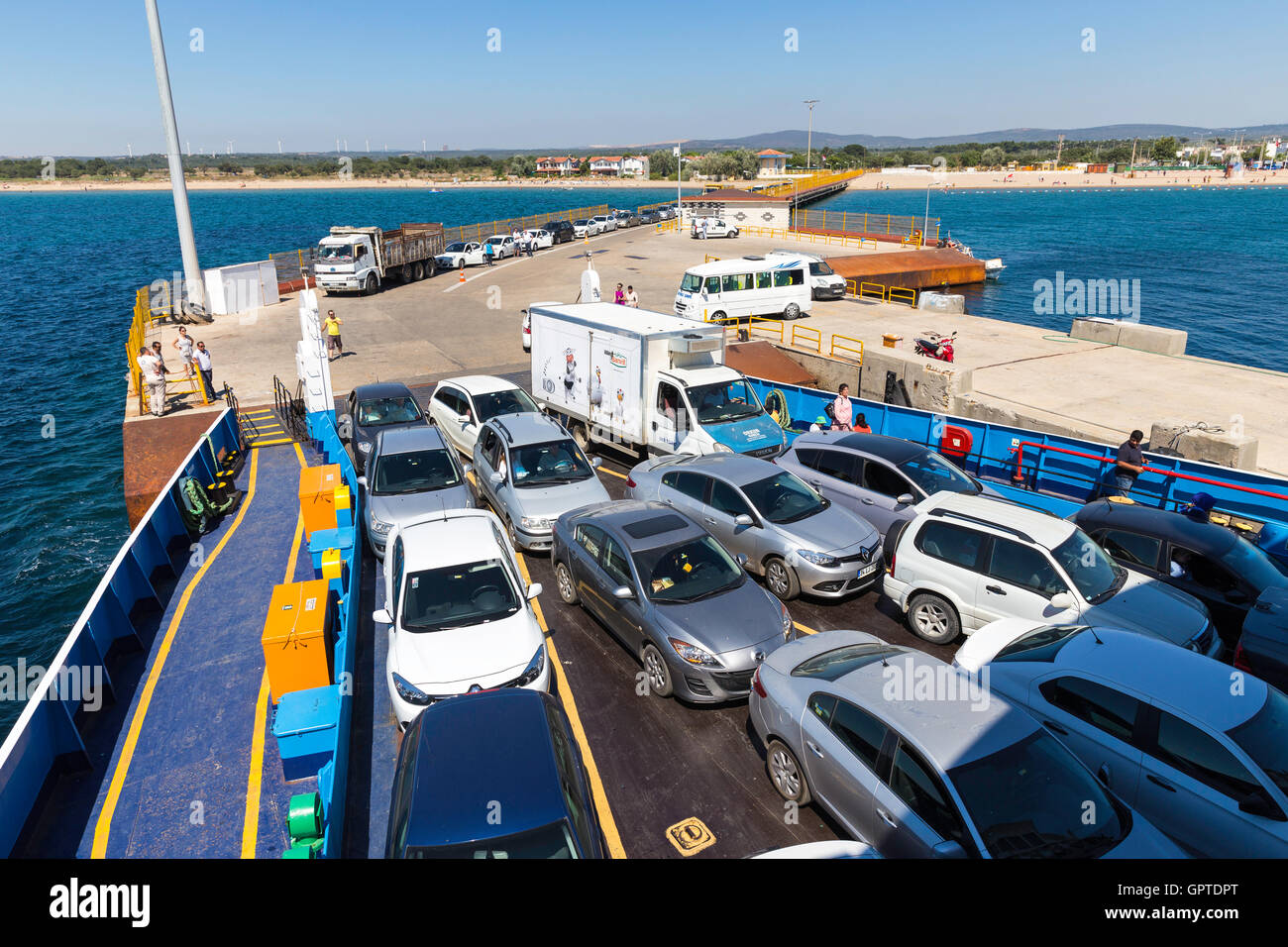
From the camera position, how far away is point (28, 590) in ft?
58.0

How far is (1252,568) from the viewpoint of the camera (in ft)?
30.8

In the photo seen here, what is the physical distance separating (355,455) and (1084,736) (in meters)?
14.0

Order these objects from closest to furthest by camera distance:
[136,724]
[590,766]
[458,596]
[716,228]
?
[590,766], [136,724], [458,596], [716,228]

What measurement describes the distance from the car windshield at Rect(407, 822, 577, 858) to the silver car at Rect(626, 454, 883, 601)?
20.1 feet

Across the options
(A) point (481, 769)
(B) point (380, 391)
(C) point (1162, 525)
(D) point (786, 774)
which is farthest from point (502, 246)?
(A) point (481, 769)

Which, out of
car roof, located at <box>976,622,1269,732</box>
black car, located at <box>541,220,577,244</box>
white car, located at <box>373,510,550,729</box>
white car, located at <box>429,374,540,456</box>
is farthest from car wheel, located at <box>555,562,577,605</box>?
black car, located at <box>541,220,577,244</box>

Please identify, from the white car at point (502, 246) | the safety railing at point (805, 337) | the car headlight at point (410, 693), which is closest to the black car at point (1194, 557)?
the car headlight at point (410, 693)

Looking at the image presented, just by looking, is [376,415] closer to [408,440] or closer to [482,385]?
[482,385]

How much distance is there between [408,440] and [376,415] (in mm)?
3474

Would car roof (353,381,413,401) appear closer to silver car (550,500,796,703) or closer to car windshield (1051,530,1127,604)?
silver car (550,500,796,703)

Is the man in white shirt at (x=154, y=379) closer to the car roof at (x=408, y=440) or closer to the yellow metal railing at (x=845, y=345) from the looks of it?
the car roof at (x=408, y=440)

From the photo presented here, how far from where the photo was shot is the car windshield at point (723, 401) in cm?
1502

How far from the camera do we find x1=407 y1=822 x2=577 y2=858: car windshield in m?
5.13
